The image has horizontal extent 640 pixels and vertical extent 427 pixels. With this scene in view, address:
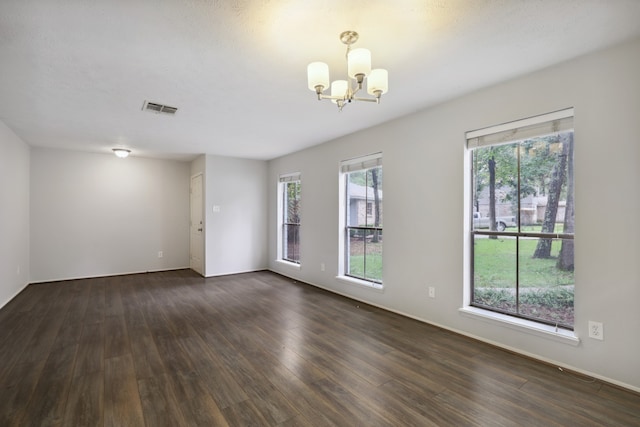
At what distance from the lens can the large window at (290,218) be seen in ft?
19.7

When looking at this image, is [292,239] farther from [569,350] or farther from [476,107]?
[569,350]

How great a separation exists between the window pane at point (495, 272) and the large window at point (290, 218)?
345cm

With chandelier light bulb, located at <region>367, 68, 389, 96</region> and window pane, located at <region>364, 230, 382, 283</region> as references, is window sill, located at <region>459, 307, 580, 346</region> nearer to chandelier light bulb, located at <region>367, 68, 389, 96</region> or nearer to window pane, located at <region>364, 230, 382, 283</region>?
window pane, located at <region>364, 230, 382, 283</region>

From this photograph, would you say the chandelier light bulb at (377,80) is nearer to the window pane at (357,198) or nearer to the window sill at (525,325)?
the window sill at (525,325)

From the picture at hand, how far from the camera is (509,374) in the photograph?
234cm

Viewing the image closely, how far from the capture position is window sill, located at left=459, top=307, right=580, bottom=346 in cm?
241

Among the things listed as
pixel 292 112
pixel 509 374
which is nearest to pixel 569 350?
pixel 509 374

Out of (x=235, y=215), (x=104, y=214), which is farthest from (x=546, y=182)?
(x=104, y=214)

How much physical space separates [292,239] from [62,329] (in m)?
3.67

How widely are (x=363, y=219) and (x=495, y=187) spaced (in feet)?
6.07

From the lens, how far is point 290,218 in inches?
246

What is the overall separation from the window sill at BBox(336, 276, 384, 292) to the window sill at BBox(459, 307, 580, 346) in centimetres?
115

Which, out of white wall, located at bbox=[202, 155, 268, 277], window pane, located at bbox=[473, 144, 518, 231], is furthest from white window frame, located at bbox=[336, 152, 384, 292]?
white wall, located at bbox=[202, 155, 268, 277]

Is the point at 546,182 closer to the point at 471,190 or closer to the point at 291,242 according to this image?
the point at 471,190
